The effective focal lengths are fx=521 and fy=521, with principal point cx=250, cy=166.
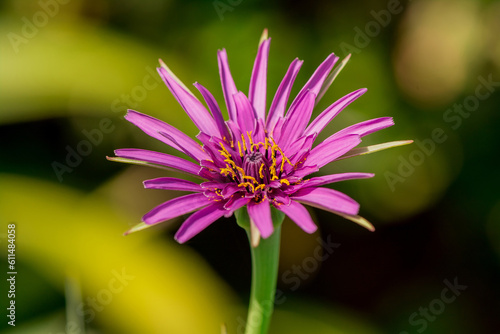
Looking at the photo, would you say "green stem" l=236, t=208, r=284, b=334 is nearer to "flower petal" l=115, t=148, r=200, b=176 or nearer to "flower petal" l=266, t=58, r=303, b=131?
"flower petal" l=115, t=148, r=200, b=176

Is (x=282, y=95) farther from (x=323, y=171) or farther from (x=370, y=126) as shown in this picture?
(x=323, y=171)

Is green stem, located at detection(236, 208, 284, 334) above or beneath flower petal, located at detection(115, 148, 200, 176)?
beneath

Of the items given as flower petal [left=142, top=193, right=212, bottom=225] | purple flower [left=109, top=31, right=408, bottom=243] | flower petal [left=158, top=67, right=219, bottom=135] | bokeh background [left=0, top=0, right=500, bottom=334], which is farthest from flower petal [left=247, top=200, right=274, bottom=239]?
bokeh background [left=0, top=0, right=500, bottom=334]

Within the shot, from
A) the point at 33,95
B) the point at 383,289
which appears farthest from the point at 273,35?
the point at 383,289

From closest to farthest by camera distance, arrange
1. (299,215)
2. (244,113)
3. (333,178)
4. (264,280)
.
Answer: (299,215)
(333,178)
(264,280)
(244,113)

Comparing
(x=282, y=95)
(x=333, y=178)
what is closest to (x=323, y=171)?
(x=282, y=95)

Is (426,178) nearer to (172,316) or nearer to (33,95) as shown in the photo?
(172,316)
